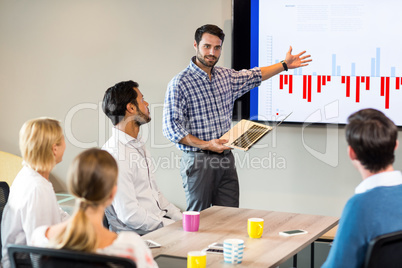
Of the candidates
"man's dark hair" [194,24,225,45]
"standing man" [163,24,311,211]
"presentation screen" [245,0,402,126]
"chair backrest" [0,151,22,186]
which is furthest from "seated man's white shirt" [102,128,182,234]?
"chair backrest" [0,151,22,186]

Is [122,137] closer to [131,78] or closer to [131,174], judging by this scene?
[131,174]

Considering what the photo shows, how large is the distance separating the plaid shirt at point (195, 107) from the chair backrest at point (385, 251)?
6.77ft

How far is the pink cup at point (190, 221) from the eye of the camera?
2674 mm

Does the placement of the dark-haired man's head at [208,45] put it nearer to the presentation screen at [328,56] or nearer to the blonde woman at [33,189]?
the presentation screen at [328,56]

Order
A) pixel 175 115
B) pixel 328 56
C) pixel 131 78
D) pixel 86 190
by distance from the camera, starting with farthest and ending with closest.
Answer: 1. pixel 131 78
2. pixel 328 56
3. pixel 175 115
4. pixel 86 190

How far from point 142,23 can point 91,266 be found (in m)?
3.44

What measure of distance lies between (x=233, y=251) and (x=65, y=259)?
770 mm

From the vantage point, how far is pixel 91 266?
162 cm

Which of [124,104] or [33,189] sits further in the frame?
[124,104]

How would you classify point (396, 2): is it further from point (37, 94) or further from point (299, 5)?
point (37, 94)

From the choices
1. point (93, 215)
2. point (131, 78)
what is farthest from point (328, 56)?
point (93, 215)

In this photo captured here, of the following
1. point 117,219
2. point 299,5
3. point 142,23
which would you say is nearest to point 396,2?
point 299,5

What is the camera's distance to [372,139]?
6.21ft

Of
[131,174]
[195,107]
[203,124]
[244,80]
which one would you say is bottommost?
[131,174]
